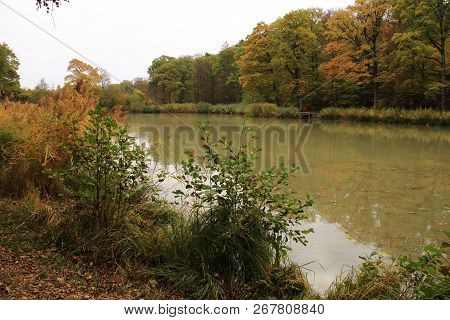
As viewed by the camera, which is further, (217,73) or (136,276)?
(217,73)

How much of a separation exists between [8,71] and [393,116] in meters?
25.7

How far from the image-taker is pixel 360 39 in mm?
23969

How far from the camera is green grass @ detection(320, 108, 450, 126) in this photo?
58.3ft

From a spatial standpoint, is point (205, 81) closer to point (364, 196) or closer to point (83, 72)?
point (83, 72)

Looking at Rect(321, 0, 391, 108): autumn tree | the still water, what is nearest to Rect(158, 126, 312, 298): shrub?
the still water

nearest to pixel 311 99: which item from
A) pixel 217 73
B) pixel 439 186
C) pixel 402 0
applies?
pixel 402 0

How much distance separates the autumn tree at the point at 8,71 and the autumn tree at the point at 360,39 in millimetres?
21456

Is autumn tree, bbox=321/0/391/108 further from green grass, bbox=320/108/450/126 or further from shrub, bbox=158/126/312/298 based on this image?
shrub, bbox=158/126/312/298

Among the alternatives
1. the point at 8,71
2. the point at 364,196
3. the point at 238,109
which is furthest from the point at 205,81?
the point at 364,196

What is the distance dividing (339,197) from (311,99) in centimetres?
2363

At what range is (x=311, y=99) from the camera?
1120 inches
